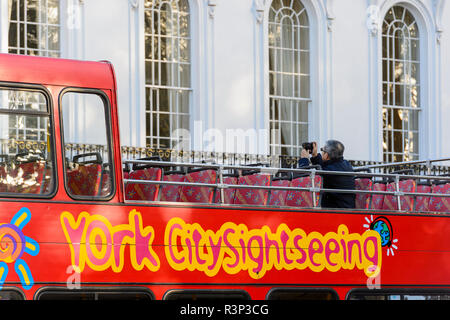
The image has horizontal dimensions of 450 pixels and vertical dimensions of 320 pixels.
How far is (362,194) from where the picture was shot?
40.6 feet

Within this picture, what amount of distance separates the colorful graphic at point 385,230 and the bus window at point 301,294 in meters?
0.93

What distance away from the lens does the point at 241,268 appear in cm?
1065

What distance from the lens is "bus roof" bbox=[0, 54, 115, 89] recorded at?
977 centimetres

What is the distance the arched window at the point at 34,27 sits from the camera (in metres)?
21.4

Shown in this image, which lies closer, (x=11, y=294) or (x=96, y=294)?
(x=11, y=294)

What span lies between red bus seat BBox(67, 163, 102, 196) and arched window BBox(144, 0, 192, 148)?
41.9ft

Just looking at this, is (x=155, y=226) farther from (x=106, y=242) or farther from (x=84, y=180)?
(x=84, y=180)

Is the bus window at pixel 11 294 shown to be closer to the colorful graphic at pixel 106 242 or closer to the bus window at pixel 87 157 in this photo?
the colorful graphic at pixel 106 242

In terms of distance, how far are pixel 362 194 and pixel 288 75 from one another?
42.2ft

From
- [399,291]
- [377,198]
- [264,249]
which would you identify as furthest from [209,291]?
[377,198]

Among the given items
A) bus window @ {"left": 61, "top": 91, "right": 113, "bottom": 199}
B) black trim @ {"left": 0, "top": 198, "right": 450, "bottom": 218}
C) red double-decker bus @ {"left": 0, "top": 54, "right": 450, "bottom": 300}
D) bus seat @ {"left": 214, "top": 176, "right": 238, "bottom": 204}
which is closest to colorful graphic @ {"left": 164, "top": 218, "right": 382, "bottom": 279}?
red double-decker bus @ {"left": 0, "top": 54, "right": 450, "bottom": 300}

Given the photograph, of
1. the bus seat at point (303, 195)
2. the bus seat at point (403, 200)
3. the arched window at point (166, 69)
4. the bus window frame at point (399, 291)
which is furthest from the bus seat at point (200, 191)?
the arched window at point (166, 69)

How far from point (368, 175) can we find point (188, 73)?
39.3ft
